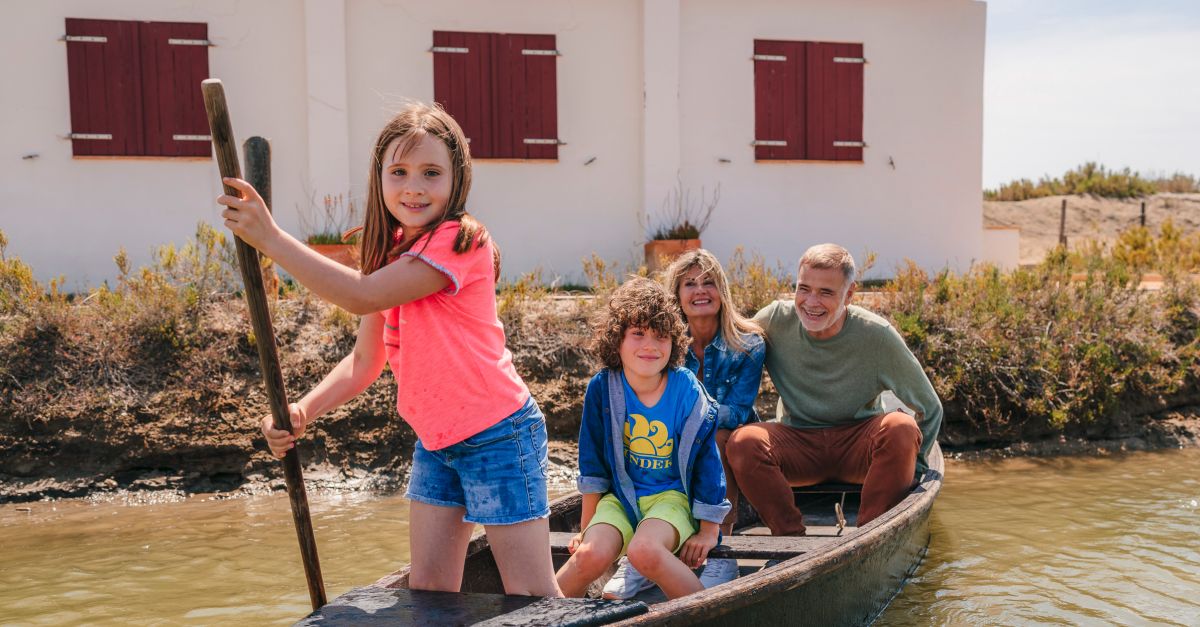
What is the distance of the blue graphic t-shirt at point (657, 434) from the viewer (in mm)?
3609

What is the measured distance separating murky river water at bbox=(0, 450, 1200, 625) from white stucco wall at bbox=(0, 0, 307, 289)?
13.5ft

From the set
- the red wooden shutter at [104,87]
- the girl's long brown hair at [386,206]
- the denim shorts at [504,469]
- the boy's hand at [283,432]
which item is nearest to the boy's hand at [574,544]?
the denim shorts at [504,469]

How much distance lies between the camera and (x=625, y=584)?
3949 millimetres

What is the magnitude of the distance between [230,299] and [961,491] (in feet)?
18.8

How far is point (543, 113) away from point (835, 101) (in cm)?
330

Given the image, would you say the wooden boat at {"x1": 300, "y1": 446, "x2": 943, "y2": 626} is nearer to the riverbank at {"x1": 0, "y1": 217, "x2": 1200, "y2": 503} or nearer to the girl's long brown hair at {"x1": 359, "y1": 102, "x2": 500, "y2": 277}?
the girl's long brown hair at {"x1": 359, "y1": 102, "x2": 500, "y2": 277}

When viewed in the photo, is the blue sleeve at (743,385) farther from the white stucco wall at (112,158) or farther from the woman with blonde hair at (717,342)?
the white stucco wall at (112,158)

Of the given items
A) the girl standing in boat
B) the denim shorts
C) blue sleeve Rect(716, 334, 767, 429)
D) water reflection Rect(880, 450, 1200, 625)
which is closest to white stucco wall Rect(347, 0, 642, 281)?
water reflection Rect(880, 450, 1200, 625)

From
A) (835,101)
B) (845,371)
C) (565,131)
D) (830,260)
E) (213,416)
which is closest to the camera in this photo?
(830,260)

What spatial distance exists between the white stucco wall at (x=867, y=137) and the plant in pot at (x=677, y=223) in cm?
19

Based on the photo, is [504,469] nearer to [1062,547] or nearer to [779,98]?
[1062,547]

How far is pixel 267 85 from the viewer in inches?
408

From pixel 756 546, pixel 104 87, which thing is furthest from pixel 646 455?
pixel 104 87

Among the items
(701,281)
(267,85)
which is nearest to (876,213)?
(267,85)
